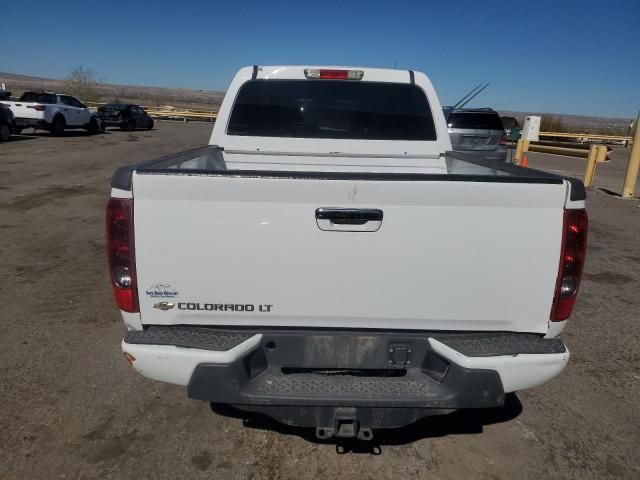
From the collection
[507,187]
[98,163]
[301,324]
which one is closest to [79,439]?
[301,324]

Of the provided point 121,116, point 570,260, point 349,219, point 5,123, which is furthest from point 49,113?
point 570,260

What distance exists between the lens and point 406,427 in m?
3.19

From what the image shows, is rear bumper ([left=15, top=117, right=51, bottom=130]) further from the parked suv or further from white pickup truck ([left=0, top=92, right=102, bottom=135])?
the parked suv

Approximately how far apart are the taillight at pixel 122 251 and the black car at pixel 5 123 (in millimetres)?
20085

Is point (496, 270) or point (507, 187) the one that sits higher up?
point (507, 187)

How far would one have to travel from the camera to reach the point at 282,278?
7.75 ft

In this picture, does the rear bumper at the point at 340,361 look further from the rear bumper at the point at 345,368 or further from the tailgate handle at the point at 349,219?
the tailgate handle at the point at 349,219

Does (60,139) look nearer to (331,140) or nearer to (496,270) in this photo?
(331,140)

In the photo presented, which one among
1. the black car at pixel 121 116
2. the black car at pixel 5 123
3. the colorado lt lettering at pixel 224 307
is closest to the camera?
the colorado lt lettering at pixel 224 307

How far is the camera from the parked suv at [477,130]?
1473 centimetres

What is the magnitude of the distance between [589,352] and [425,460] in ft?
7.58

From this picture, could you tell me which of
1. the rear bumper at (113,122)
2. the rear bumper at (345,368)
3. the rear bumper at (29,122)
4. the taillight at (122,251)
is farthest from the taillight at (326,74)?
the rear bumper at (113,122)

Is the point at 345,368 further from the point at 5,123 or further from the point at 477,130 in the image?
the point at 5,123

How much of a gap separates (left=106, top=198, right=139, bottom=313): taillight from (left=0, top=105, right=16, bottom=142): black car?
791 inches
